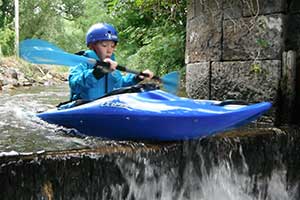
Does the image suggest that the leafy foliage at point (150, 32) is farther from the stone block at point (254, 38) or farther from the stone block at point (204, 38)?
the stone block at point (254, 38)

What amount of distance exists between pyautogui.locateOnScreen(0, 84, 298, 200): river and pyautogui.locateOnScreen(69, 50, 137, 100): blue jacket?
0.35 metres

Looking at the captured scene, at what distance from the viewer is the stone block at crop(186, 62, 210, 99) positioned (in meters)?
4.72

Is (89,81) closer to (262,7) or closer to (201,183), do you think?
(201,183)

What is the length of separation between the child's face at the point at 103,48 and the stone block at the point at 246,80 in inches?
52.8

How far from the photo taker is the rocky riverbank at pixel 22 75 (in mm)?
12000

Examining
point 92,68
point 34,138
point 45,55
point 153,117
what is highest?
point 45,55

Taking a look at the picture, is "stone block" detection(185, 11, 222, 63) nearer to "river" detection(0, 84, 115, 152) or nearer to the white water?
the white water

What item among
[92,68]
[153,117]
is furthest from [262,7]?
[153,117]

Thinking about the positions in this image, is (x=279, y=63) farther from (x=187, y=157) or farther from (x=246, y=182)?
(x=187, y=157)

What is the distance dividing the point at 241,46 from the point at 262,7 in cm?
42

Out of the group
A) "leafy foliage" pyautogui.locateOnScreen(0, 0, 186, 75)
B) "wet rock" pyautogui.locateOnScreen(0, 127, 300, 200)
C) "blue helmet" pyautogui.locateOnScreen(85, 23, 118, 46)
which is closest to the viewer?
"wet rock" pyautogui.locateOnScreen(0, 127, 300, 200)

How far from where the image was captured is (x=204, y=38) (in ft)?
15.6

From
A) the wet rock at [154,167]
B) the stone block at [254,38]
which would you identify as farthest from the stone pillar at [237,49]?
the wet rock at [154,167]

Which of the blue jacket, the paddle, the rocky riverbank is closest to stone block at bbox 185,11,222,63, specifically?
the blue jacket
